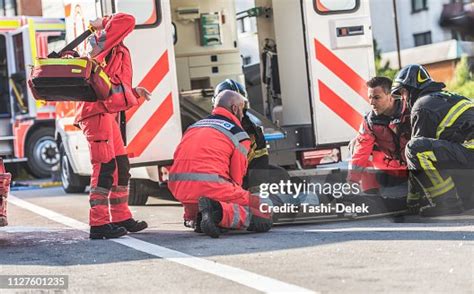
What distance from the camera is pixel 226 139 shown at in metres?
7.35

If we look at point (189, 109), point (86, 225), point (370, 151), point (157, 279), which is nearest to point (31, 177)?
point (189, 109)

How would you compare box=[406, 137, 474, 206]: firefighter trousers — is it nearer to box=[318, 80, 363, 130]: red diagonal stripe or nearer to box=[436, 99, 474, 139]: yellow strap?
box=[436, 99, 474, 139]: yellow strap

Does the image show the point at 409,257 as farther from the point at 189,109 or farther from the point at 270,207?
the point at 189,109

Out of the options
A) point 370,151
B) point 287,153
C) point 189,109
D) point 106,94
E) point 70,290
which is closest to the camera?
point 70,290

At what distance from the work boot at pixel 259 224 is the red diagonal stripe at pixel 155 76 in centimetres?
217

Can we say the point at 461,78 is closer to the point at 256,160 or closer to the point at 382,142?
the point at 382,142

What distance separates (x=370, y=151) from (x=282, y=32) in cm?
204

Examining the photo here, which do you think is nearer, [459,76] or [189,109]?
[189,109]

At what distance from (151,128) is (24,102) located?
26.4 ft

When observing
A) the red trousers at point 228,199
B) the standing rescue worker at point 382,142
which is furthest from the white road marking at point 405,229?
the standing rescue worker at point 382,142

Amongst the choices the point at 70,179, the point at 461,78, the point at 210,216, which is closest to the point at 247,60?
the point at 70,179

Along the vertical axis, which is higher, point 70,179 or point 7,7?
point 7,7

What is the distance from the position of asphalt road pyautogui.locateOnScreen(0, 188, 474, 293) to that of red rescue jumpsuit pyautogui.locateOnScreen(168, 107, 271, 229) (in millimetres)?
230

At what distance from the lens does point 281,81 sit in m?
10.0
